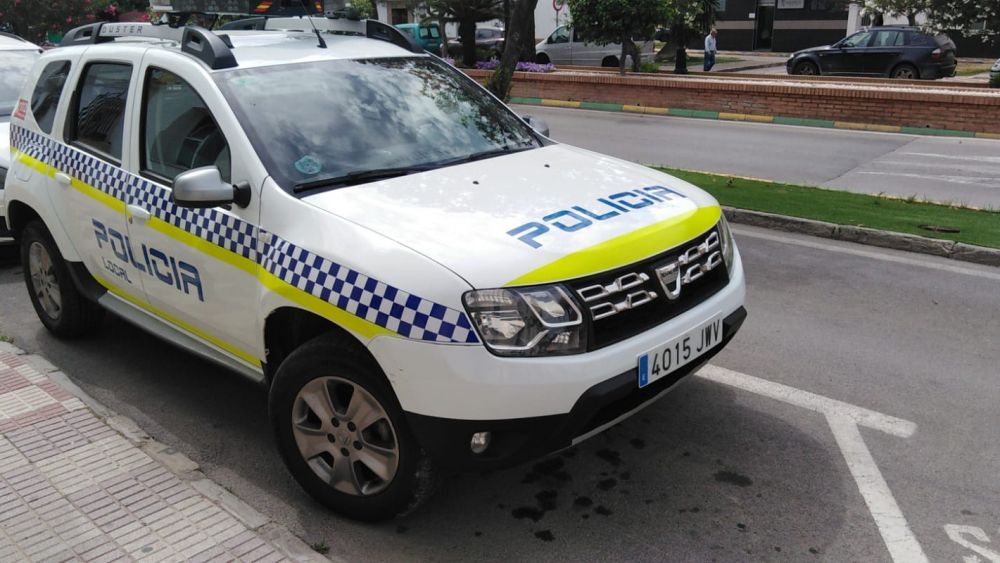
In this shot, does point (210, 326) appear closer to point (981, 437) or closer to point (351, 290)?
point (351, 290)

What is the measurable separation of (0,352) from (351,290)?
312cm

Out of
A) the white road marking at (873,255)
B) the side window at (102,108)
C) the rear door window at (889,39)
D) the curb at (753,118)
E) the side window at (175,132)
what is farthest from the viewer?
the rear door window at (889,39)

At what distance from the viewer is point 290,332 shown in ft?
11.8

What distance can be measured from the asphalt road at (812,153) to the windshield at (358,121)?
299 inches

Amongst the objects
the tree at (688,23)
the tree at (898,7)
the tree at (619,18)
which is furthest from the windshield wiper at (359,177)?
the tree at (898,7)

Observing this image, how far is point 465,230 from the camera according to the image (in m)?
3.16

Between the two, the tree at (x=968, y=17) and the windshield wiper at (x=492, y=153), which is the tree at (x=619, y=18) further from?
the windshield wiper at (x=492, y=153)

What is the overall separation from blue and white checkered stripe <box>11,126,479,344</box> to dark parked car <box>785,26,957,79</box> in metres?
22.2

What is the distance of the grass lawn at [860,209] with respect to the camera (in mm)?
7406

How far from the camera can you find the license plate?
10.4 ft

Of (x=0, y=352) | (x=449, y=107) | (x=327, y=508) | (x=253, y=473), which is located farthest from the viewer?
(x=0, y=352)

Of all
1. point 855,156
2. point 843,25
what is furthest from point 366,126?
point 843,25

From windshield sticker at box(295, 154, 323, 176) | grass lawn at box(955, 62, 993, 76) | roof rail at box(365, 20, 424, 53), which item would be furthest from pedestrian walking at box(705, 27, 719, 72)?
windshield sticker at box(295, 154, 323, 176)

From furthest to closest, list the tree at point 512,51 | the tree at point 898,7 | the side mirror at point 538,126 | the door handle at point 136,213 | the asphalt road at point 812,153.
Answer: the tree at point 898,7 < the asphalt road at point 812,153 < the tree at point 512,51 < the side mirror at point 538,126 < the door handle at point 136,213
